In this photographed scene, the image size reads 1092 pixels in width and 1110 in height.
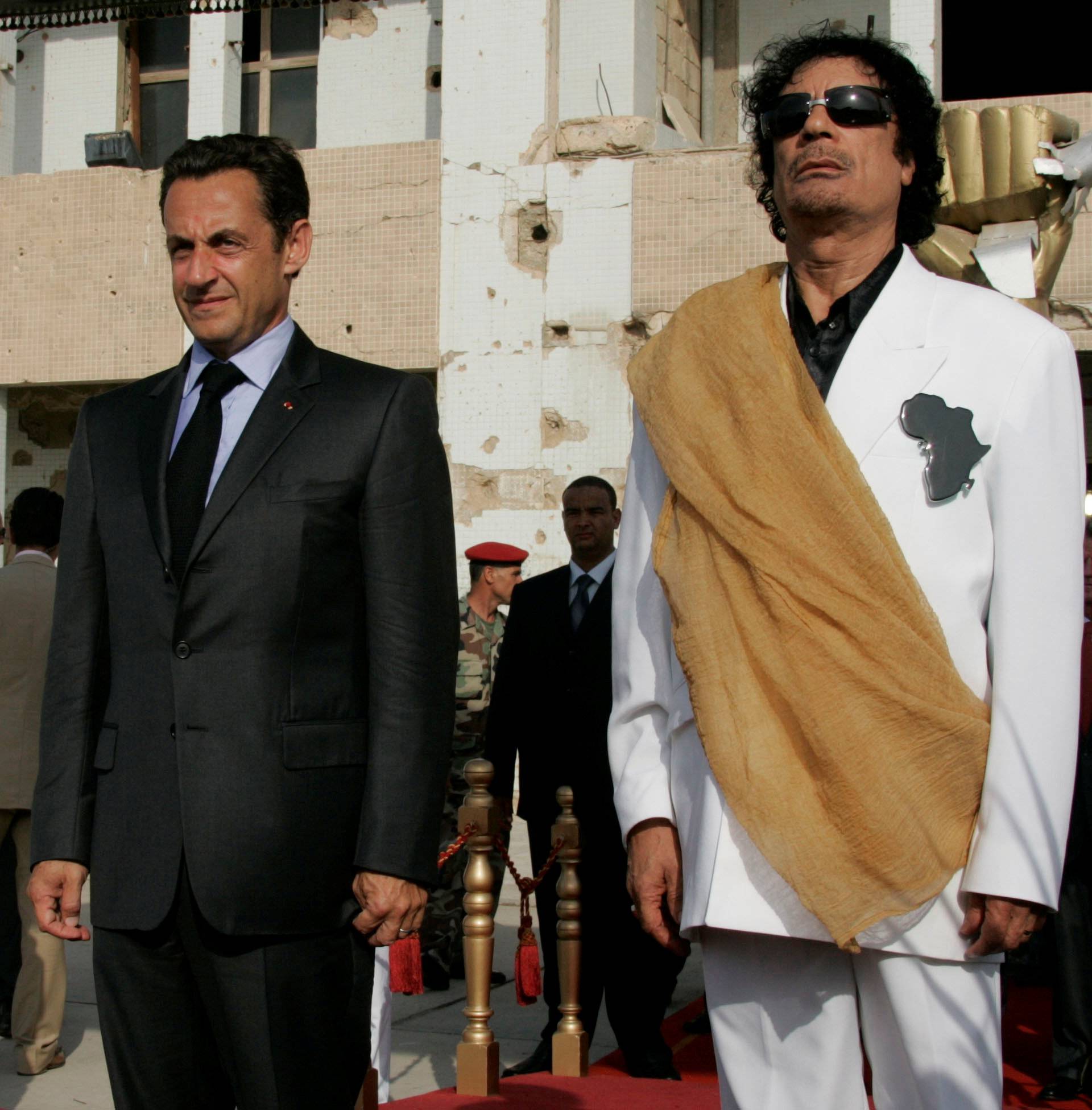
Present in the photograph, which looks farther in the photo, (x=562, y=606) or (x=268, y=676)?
(x=562, y=606)

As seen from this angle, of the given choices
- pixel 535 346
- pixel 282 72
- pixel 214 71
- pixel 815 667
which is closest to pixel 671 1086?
pixel 815 667

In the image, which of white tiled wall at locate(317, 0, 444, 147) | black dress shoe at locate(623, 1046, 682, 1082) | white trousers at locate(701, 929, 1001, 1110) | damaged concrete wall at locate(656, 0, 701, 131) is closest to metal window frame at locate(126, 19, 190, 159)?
white tiled wall at locate(317, 0, 444, 147)

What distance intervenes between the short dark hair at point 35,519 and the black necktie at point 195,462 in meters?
3.54

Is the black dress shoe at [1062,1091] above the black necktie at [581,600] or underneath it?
underneath

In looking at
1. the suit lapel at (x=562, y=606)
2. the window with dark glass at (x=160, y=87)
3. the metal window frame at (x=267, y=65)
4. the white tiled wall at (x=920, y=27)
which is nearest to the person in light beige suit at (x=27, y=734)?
the suit lapel at (x=562, y=606)

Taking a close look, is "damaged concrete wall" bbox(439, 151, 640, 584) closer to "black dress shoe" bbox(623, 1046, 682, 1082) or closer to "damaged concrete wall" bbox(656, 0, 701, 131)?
"damaged concrete wall" bbox(656, 0, 701, 131)

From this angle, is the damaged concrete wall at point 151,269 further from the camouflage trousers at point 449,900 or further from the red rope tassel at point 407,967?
the red rope tassel at point 407,967

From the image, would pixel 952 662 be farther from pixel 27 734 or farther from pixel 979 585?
pixel 27 734

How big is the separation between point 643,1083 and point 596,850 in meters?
0.91

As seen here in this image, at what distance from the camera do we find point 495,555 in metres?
7.10

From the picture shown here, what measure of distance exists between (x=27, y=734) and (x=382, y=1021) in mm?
2033

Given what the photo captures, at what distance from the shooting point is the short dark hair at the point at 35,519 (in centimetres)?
599

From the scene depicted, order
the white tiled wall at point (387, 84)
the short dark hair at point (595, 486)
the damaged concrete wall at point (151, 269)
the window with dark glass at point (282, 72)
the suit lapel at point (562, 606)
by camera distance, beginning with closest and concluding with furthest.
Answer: the suit lapel at point (562, 606)
the short dark hair at point (595, 486)
the damaged concrete wall at point (151, 269)
the white tiled wall at point (387, 84)
the window with dark glass at point (282, 72)

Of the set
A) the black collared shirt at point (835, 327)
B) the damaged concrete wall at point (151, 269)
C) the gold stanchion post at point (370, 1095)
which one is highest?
the damaged concrete wall at point (151, 269)
